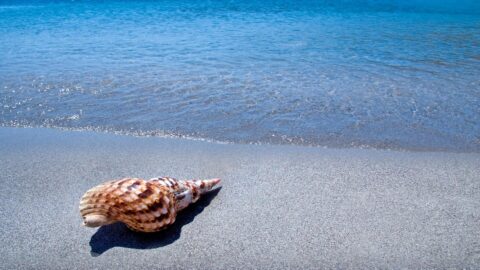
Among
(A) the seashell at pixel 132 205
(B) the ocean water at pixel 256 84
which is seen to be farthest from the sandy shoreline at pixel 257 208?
(B) the ocean water at pixel 256 84

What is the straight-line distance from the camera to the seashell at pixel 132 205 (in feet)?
8.38

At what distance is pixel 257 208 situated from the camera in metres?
3.09

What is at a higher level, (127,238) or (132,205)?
(132,205)

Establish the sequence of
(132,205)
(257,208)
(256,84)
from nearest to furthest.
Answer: (132,205), (257,208), (256,84)

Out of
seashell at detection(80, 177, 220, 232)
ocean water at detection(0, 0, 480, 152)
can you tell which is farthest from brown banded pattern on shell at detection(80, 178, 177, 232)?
ocean water at detection(0, 0, 480, 152)

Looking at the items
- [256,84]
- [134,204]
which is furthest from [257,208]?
[256,84]

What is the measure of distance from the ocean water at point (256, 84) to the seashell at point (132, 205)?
6.27 ft

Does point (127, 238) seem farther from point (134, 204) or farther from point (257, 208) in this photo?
point (257, 208)

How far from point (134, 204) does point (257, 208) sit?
1065 millimetres

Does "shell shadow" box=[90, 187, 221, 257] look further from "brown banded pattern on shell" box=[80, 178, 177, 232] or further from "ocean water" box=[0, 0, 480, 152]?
"ocean water" box=[0, 0, 480, 152]

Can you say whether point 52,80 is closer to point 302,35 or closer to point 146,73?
point 146,73

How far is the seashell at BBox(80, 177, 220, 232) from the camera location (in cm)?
255

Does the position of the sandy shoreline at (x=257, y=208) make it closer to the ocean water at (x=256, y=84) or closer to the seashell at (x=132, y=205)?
the seashell at (x=132, y=205)

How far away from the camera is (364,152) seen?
4152mm
